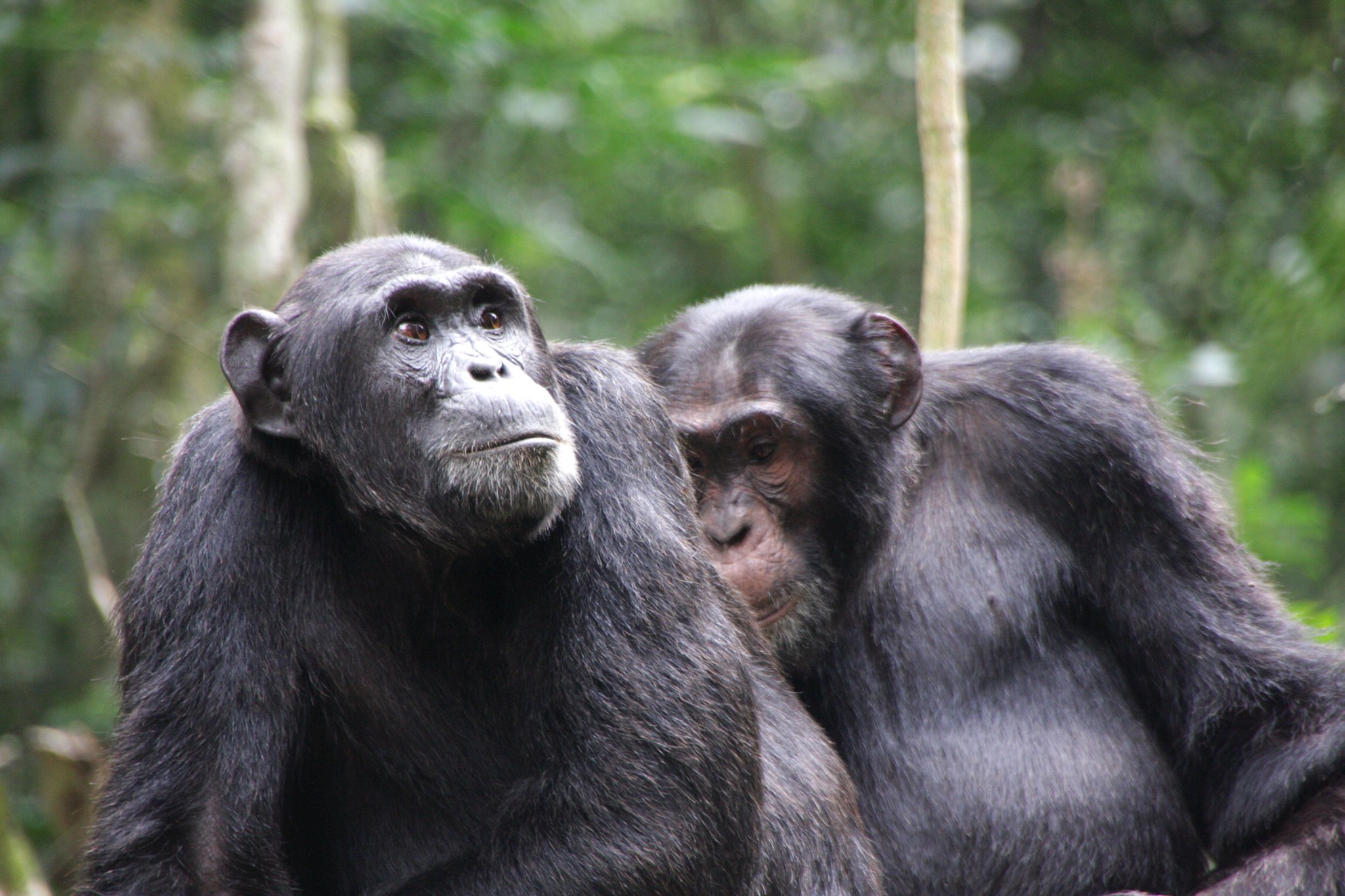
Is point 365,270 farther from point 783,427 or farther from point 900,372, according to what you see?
point 900,372

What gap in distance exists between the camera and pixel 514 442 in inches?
135

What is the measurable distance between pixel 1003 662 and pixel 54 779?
3.86 m

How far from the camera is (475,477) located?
342cm

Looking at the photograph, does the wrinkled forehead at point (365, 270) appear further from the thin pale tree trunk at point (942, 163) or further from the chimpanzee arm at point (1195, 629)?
the thin pale tree trunk at point (942, 163)

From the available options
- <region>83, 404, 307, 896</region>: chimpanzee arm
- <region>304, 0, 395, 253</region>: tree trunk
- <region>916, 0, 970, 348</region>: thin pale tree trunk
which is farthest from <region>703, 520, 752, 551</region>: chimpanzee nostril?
<region>304, 0, 395, 253</region>: tree trunk

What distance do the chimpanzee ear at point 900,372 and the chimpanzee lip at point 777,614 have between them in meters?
0.72

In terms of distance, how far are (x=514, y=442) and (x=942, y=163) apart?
9.56 ft

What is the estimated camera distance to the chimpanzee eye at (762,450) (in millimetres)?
4395

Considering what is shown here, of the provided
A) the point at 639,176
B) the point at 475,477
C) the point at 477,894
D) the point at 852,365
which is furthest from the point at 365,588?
the point at 639,176

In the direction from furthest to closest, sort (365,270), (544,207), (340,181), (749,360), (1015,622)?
1. (544,207)
2. (340,181)
3. (749,360)
4. (1015,622)
5. (365,270)

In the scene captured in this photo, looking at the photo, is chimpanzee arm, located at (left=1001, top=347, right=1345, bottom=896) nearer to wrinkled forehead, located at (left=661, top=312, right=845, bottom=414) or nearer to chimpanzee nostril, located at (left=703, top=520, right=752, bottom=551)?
wrinkled forehead, located at (left=661, top=312, right=845, bottom=414)

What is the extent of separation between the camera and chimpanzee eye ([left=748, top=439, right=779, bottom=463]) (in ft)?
14.4

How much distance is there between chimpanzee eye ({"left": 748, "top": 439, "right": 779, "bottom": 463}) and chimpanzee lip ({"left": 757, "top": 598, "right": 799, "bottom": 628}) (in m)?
0.46

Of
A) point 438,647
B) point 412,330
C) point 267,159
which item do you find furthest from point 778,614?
point 267,159
